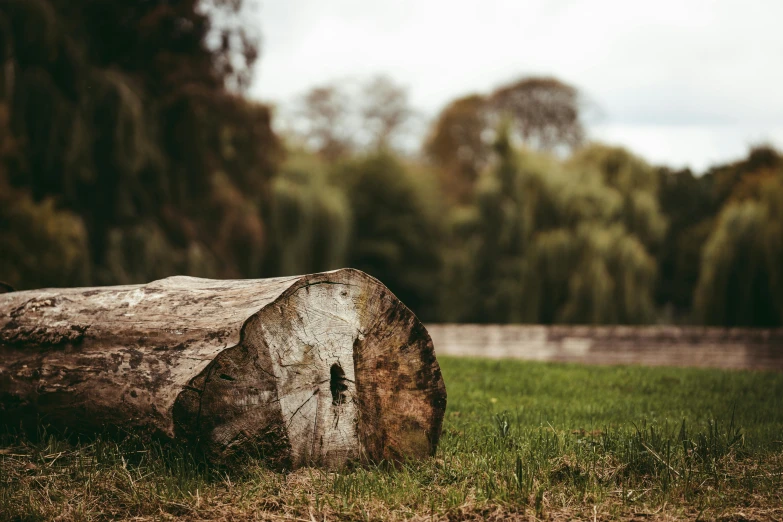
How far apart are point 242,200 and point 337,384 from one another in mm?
18434

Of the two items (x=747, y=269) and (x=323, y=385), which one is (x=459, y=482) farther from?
(x=747, y=269)

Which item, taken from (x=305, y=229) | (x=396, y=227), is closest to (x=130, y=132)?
(x=305, y=229)

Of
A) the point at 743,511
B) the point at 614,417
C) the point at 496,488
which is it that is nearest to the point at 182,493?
the point at 496,488

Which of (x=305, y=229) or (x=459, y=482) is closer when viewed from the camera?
(x=459, y=482)

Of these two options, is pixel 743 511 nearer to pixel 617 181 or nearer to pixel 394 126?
pixel 617 181

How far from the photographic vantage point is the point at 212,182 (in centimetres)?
2086

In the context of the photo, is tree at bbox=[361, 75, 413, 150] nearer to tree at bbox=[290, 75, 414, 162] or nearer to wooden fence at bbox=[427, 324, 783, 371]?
tree at bbox=[290, 75, 414, 162]

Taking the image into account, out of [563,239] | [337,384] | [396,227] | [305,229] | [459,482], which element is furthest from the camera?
[396,227]

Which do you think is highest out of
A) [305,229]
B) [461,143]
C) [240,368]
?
[461,143]

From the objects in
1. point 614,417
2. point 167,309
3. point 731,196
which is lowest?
point 614,417

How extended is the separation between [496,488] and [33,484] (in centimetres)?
242

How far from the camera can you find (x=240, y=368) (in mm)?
4328

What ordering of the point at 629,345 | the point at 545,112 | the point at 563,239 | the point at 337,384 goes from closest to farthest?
the point at 337,384 < the point at 629,345 < the point at 563,239 < the point at 545,112

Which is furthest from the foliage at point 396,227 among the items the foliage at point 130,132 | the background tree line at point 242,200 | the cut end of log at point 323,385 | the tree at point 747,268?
the cut end of log at point 323,385
